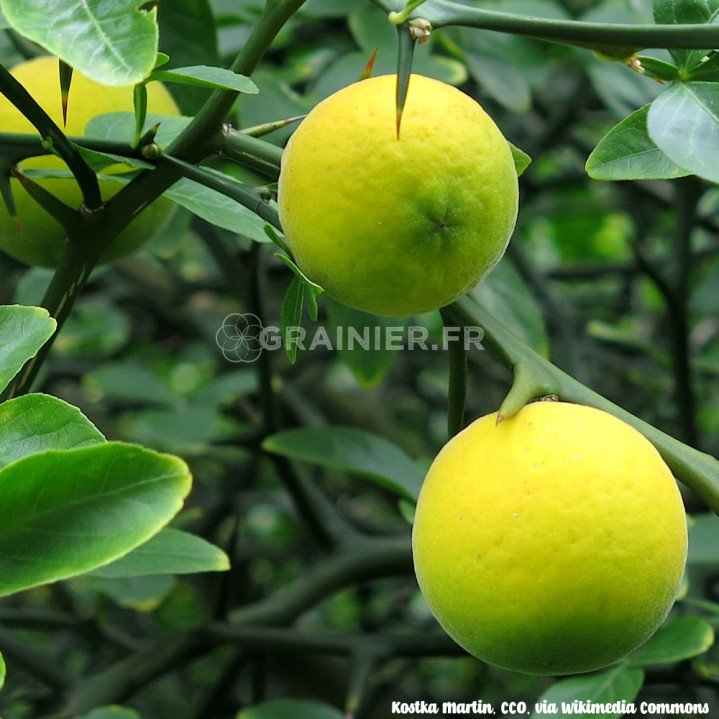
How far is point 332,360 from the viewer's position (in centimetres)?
188

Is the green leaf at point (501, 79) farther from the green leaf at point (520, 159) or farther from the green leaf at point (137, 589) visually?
the green leaf at point (137, 589)

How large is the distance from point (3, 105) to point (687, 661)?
75 centimetres

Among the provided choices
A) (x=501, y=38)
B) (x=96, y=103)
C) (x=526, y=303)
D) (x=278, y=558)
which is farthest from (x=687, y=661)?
(x=278, y=558)

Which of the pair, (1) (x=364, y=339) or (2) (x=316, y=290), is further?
(1) (x=364, y=339)

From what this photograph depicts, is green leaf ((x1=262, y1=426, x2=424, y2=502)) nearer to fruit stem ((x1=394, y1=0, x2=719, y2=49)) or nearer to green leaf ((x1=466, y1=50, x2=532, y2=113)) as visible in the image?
green leaf ((x1=466, y1=50, x2=532, y2=113))

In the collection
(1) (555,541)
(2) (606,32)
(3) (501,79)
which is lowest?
(3) (501,79)

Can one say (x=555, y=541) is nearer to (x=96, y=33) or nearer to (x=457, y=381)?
(x=457, y=381)

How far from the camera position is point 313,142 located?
53cm

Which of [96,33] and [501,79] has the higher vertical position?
[96,33]

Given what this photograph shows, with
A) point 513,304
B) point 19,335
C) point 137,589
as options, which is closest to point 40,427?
point 19,335

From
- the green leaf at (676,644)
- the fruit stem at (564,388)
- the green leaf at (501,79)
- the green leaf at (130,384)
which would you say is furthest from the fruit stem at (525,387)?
the green leaf at (130,384)

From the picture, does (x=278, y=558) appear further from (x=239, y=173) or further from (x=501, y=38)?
(x=501, y=38)

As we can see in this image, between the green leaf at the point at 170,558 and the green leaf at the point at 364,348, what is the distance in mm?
397

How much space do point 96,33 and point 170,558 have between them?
1.12 ft
